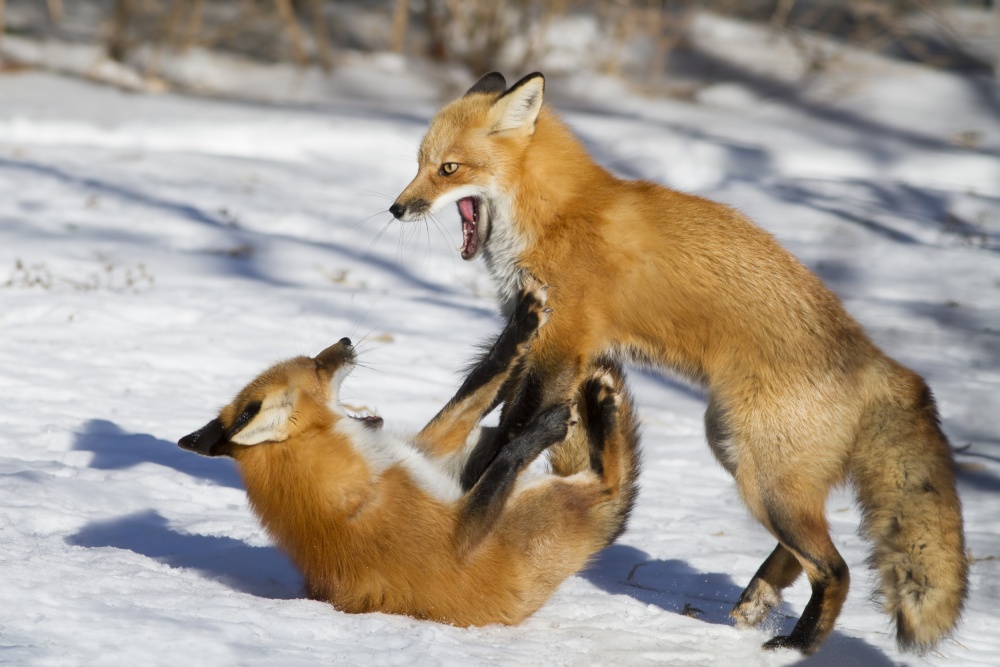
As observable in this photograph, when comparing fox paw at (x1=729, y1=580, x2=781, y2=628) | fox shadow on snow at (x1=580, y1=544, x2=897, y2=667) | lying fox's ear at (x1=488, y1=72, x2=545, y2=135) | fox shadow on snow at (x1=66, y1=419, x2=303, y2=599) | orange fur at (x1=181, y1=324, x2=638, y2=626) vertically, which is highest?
lying fox's ear at (x1=488, y1=72, x2=545, y2=135)

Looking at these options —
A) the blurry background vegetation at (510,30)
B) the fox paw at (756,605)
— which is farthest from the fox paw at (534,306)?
the blurry background vegetation at (510,30)

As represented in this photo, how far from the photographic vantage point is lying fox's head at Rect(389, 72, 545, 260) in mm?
4402

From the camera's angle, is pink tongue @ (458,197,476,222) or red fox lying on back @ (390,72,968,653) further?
pink tongue @ (458,197,476,222)

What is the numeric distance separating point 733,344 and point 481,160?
54.0 inches

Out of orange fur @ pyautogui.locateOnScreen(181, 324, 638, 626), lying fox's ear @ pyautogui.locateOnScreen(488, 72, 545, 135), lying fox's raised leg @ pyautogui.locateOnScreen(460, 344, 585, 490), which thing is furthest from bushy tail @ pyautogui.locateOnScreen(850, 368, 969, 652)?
lying fox's ear @ pyautogui.locateOnScreen(488, 72, 545, 135)

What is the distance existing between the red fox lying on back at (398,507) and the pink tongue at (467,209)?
0.77m

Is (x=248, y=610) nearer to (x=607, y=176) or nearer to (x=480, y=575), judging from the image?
(x=480, y=575)

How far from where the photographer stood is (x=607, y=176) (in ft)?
14.9

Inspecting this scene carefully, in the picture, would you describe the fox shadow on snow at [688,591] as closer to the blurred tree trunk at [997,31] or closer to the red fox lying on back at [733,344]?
the red fox lying on back at [733,344]

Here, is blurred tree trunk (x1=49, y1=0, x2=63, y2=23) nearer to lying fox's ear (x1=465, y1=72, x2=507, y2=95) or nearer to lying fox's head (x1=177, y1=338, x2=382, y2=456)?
lying fox's ear (x1=465, y1=72, x2=507, y2=95)

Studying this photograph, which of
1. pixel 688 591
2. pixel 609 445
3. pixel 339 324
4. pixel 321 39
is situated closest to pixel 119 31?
pixel 321 39

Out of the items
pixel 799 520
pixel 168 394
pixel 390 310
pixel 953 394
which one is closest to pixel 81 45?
pixel 390 310

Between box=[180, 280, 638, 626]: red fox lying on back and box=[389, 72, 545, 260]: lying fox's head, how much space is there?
0.66m

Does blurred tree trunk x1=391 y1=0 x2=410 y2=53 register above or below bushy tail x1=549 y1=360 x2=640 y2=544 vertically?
above
